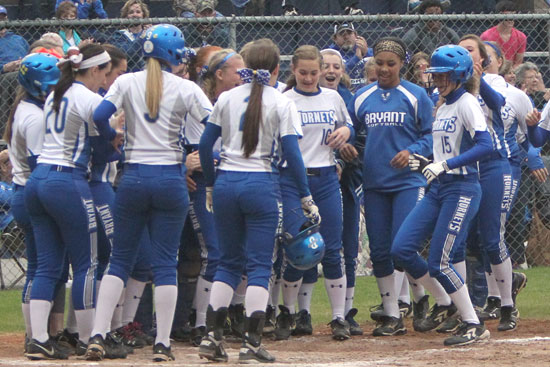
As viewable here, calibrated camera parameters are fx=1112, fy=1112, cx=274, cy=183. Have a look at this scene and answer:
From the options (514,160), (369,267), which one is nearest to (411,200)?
(514,160)

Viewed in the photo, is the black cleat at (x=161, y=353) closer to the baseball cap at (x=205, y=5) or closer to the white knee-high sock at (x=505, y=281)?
the white knee-high sock at (x=505, y=281)

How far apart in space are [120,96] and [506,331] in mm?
3675

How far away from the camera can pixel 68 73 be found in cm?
718

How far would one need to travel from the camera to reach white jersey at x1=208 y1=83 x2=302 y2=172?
7027mm

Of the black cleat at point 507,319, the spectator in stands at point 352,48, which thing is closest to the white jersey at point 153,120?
the black cleat at point 507,319

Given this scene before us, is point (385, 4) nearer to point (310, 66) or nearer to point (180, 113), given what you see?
point (310, 66)

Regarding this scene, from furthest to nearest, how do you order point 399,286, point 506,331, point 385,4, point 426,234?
1. point 385,4
2. point 399,286
3. point 506,331
4. point 426,234

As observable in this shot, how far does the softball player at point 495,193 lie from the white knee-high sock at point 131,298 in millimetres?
2604

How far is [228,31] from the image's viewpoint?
10.7 meters

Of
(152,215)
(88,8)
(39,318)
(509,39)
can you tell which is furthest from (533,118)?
(88,8)

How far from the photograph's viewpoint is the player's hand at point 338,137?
27.3 ft

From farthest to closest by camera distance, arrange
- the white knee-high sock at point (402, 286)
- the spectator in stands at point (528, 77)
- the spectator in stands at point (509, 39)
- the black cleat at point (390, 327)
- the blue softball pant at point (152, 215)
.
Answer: the spectator in stands at point (509, 39), the spectator in stands at point (528, 77), the white knee-high sock at point (402, 286), the black cleat at point (390, 327), the blue softball pant at point (152, 215)

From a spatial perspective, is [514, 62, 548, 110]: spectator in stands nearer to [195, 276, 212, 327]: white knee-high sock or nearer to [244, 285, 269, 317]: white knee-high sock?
[195, 276, 212, 327]: white knee-high sock

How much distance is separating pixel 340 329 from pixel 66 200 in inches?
99.1
